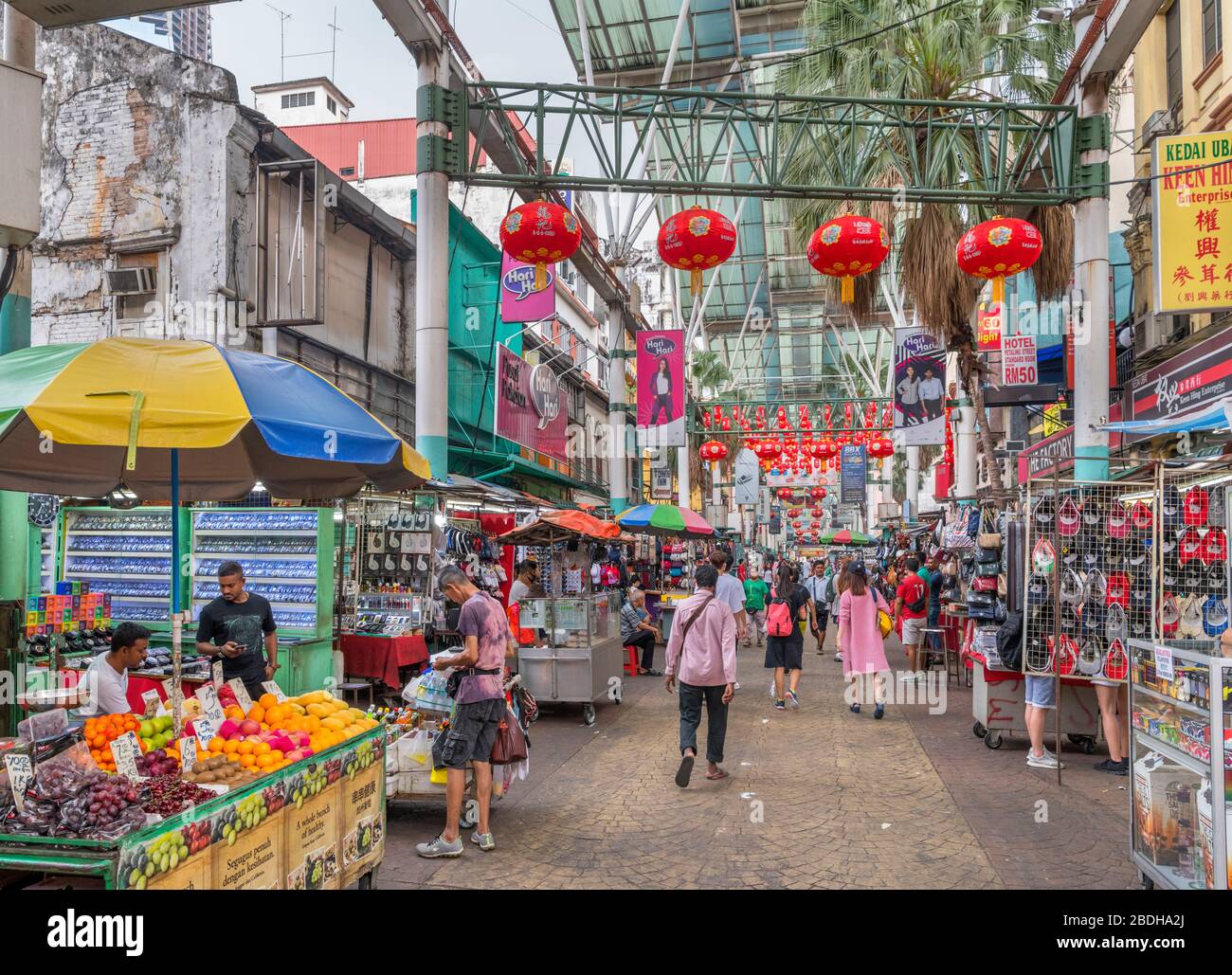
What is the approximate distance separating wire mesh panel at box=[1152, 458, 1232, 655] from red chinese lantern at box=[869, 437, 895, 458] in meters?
18.2

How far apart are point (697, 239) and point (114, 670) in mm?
6466

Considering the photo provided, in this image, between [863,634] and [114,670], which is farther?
[863,634]

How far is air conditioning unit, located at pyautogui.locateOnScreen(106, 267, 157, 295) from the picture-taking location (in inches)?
559

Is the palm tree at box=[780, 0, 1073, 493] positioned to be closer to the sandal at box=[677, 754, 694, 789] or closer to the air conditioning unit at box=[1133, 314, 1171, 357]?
the air conditioning unit at box=[1133, 314, 1171, 357]

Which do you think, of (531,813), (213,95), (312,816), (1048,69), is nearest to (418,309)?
(213,95)

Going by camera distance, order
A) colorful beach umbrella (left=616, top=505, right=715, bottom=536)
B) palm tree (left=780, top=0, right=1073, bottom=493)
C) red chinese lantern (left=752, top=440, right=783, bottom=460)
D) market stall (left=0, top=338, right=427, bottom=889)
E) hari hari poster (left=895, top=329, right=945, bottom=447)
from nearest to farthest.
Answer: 1. market stall (left=0, top=338, right=427, bottom=889)
2. palm tree (left=780, top=0, right=1073, bottom=493)
3. colorful beach umbrella (left=616, top=505, right=715, bottom=536)
4. hari hari poster (left=895, top=329, right=945, bottom=447)
5. red chinese lantern (left=752, top=440, right=783, bottom=460)

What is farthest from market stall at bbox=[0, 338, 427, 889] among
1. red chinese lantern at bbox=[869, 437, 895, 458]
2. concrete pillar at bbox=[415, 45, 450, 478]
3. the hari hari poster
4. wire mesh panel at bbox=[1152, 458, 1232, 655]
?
red chinese lantern at bbox=[869, 437, 895, 458]

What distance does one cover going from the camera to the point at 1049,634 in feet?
27.8

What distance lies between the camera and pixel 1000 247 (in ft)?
30.6

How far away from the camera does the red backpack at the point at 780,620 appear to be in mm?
12320

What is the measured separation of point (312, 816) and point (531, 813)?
2861mm

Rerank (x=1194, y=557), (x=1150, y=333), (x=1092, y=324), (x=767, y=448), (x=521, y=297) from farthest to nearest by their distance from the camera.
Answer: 1. (x=767, y=448)
2. (x=521, y=297)
3. (x=1150, y=333)
4. (x=1092, y=324)
5. (x=1194, y=557)

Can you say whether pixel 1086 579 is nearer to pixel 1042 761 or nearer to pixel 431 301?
pixel 1042 761

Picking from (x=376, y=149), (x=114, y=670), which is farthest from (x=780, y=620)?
(x=376, y=149)
